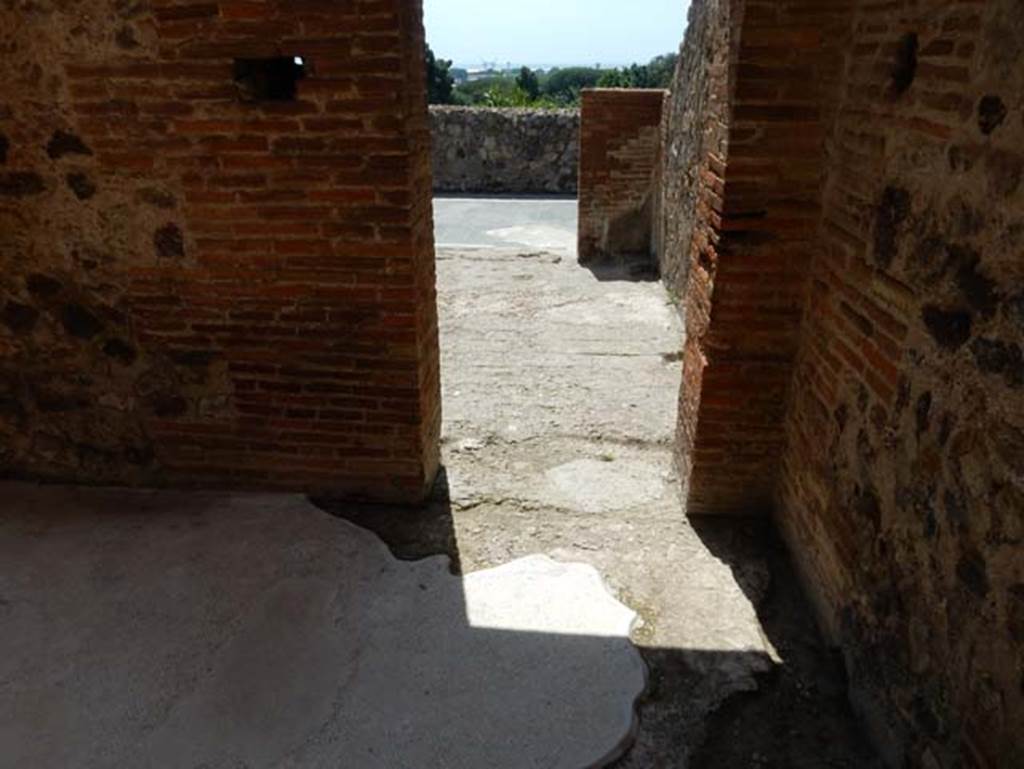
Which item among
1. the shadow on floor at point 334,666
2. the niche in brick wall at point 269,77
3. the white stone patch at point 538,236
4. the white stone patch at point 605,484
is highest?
the niche in brick wall at point 269,77

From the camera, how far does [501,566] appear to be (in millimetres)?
3010

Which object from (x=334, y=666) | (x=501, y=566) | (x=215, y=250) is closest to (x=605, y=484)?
(x=501, y=566)

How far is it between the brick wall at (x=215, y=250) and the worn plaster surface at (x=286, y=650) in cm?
37

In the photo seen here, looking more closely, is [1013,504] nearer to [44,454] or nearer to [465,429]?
[465,429]

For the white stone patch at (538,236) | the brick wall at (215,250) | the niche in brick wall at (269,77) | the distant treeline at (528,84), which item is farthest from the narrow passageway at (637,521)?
the distant treeline at (528,84)

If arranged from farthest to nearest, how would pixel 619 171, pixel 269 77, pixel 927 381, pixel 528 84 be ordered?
pixel 528 84 → pixel 619 171 → pixel 269 77 → pixel 927 381

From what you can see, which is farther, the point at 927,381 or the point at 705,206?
the point at 705,206

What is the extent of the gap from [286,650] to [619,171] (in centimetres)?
699

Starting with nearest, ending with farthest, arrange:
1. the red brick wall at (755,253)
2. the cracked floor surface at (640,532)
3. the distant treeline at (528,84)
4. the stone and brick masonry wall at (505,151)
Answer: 1. the cracked floor surface at (640,532)
2. the red brick wall at (755,253)
3. the stone and brick masonry wall at (505,151)
4. the distant treeline at (528,84)

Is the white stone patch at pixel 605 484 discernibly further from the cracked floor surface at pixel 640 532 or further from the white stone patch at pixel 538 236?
the white stone patch at pixel 538 236

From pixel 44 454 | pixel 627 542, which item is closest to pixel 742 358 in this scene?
pixel 627 542

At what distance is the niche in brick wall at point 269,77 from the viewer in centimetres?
272

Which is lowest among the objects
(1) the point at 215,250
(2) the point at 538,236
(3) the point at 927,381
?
(2) the point at 538,236

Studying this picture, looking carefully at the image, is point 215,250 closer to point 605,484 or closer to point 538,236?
point 605,484
